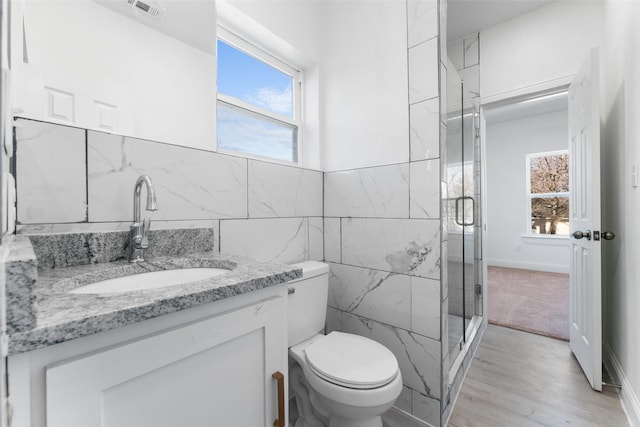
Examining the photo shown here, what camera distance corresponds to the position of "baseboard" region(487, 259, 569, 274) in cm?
464

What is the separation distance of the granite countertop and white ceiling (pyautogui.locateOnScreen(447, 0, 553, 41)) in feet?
8.47

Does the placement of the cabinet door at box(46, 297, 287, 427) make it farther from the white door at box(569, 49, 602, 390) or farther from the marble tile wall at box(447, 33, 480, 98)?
the marble tile wall at box(447, 33, 480, 98)

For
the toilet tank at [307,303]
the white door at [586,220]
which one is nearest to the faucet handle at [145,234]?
the toilet tank at [307,303]

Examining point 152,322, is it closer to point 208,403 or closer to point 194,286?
point 194,286

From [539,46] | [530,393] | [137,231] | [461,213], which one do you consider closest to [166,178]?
[137,231]

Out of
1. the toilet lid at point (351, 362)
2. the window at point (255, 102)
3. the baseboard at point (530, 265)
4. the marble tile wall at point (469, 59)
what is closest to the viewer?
the toilet lid at point (351, 362)

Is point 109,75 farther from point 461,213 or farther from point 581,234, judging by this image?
point 581,234

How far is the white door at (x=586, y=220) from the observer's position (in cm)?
169

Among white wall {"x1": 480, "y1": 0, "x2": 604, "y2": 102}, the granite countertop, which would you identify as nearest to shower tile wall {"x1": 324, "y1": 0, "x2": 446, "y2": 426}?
the granite countertop

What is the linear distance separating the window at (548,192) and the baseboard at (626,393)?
12.0 ft

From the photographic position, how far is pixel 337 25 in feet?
6.38

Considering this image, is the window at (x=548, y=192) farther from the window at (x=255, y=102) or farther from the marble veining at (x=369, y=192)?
the window at (x=255, y=102)

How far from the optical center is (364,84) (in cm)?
177

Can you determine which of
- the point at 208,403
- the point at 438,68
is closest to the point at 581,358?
the point at 438,68
